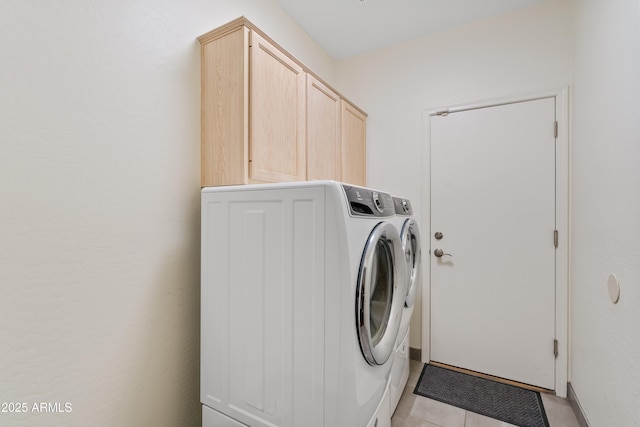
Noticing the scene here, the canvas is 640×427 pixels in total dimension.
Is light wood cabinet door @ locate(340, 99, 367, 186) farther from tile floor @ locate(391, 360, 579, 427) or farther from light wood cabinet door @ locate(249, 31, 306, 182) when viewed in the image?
tile floor @ locate(391, 360, 579, 427)

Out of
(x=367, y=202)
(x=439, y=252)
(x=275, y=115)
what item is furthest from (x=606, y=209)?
(x=275, y=115)

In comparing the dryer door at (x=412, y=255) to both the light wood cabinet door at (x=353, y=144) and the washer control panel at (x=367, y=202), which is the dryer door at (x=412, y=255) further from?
the light wood cabinet door at (x=353, y=144)

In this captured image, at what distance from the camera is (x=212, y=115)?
145cm

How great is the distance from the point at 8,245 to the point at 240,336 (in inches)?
32.0

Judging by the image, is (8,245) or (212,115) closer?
(8,245)

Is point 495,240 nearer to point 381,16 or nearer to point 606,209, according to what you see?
point 606,209

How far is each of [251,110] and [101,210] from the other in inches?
29.3

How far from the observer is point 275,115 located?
151 centimetres

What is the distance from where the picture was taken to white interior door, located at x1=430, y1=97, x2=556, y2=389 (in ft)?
6.87

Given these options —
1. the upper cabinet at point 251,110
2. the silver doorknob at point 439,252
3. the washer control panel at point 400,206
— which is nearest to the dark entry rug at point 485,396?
the silver doorknob at point 439,252

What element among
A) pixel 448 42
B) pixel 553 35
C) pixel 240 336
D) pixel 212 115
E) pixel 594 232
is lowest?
pixel 240 336

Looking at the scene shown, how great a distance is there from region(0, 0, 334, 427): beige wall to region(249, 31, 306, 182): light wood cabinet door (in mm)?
347

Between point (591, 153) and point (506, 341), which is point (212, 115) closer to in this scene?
point (591, 153)

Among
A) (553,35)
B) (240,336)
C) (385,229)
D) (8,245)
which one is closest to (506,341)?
(385,229)
